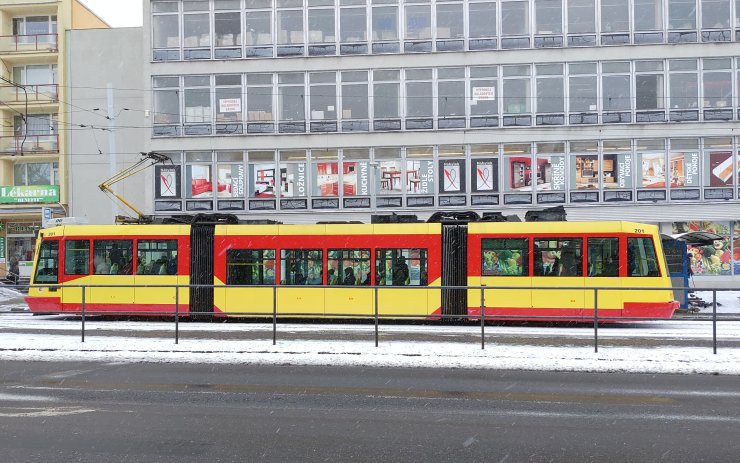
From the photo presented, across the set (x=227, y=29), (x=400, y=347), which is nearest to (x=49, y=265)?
(x=400, y=347)

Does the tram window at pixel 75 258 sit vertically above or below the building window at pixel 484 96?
below

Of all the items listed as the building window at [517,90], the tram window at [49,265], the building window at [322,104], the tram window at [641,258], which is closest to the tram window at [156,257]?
the tram window at [49,265]

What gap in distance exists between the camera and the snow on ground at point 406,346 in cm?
1122

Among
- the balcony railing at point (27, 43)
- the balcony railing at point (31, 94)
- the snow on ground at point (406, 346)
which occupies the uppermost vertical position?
the balcony railing at point (27, 43)

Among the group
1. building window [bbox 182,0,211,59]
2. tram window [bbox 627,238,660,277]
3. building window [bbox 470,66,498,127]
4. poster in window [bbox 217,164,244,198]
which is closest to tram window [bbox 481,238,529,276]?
tram window [bbox 627,238,660,277]

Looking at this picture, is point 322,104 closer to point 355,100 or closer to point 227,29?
point 355,100

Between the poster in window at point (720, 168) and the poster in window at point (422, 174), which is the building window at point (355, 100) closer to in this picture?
the poster in window at point (422, 174)

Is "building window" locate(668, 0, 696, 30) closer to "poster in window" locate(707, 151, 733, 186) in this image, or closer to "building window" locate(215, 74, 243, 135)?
"poster in window" locate(707, 151, 733, 186)

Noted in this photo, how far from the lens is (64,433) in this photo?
7.04m

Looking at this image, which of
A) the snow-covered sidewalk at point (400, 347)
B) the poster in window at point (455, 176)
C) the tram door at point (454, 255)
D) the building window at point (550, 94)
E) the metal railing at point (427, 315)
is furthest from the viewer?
the poster in window at point (455, 176)

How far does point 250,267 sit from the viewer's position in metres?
19.2

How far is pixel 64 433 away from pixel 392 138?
25693mm

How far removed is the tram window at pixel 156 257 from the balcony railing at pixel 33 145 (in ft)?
68.7

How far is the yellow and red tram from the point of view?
16781 mm
